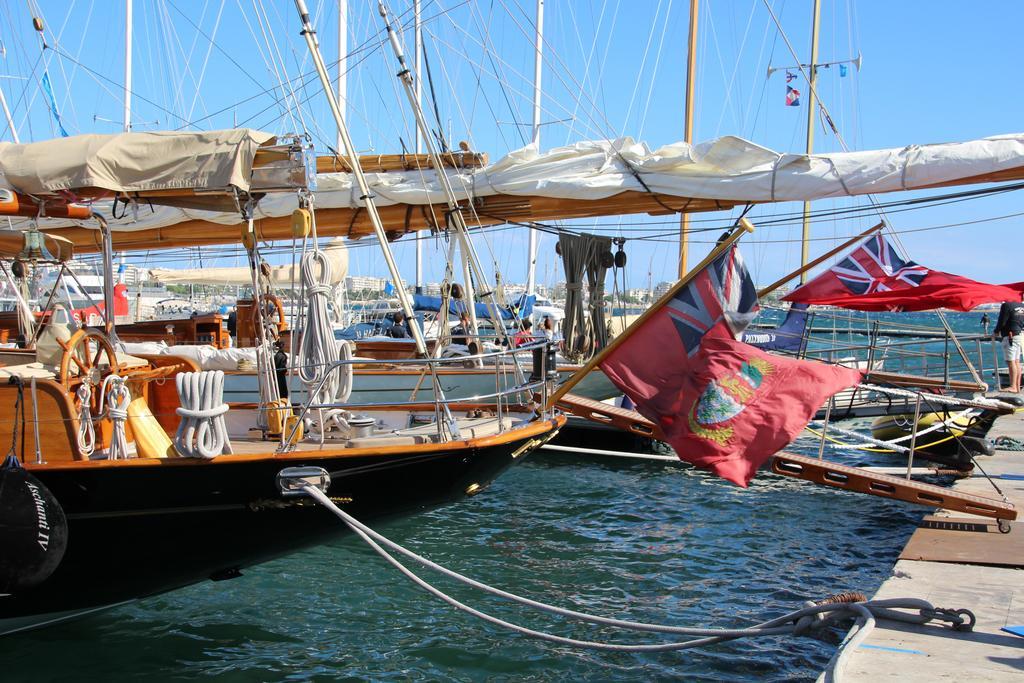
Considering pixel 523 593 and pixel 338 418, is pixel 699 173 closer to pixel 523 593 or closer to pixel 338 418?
pixel 523 593

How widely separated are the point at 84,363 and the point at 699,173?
8.01 metres

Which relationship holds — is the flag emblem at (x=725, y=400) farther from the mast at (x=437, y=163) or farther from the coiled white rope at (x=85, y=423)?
the coiled white rope at (x=85, y=423)

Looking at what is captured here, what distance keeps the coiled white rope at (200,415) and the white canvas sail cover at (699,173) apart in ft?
17.8

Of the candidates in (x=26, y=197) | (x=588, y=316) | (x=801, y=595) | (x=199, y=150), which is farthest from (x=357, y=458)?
(x=588, y=316)

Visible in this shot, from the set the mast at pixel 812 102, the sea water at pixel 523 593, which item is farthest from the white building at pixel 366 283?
the sea water at pixel 523 593

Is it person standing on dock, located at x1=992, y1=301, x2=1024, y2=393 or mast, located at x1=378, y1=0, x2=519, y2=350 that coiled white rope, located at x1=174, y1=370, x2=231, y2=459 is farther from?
person standing on dock, located at x1=992, y1=301, x2=1024, y2=393

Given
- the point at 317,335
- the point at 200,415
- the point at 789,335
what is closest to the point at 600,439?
the point at 789,335

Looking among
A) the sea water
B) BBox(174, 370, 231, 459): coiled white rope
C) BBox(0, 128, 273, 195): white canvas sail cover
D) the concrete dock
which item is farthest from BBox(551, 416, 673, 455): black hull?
BBox(174, 370, 231, 459): coiled white rope

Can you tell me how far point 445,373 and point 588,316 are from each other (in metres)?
2.73

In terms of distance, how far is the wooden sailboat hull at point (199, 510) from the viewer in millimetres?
6598

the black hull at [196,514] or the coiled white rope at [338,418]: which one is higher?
the coiled white rope at [338,418]

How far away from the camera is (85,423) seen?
22.3 feet

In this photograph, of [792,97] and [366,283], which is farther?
[366,283]

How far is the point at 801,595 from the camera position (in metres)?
8.44
